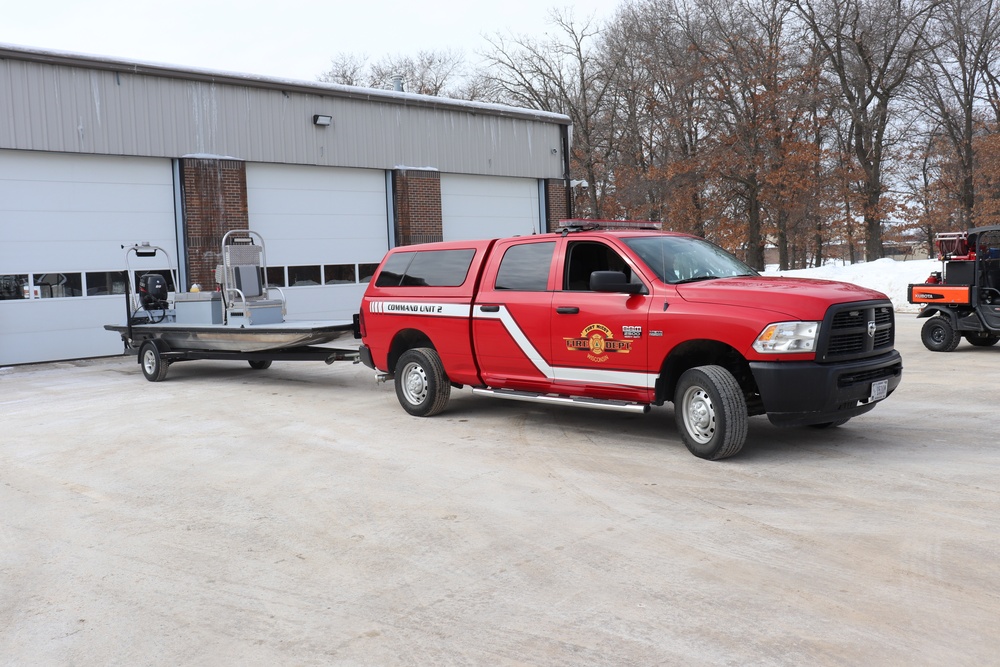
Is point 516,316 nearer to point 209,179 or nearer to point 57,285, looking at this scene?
point 57,285

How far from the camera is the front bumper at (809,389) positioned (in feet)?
23.2

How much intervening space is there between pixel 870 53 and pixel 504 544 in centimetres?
3816

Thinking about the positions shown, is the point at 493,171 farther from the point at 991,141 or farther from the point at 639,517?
the point at 991,141

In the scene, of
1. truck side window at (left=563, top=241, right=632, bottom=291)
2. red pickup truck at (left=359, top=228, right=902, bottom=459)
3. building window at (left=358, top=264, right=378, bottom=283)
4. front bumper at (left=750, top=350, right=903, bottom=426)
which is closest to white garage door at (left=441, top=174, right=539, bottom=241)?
building window at (left=358, top=264, right=378, bottom=283)

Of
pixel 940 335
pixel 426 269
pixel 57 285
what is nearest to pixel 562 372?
pixel 426 269

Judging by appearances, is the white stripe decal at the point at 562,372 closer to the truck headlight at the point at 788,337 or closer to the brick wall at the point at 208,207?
the truck headlight at the point at 788,337

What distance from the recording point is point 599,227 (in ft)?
31.0

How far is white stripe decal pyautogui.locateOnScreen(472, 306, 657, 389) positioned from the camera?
26.3 feet

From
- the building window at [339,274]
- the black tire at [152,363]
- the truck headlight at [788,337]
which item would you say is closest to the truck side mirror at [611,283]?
the truck headlight at [788,337]

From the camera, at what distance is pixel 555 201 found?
88.5 ft

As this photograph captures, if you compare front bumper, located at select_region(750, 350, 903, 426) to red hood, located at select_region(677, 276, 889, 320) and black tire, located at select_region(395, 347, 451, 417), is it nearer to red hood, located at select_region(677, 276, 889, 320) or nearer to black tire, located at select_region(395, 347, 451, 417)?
red hood, located at select_region(677, 276, 889, 320)

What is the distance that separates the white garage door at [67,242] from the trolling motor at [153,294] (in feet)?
10.6

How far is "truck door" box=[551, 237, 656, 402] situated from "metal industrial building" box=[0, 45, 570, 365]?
12.8 meters

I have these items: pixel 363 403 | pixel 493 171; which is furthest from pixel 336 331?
pixel 493 171
